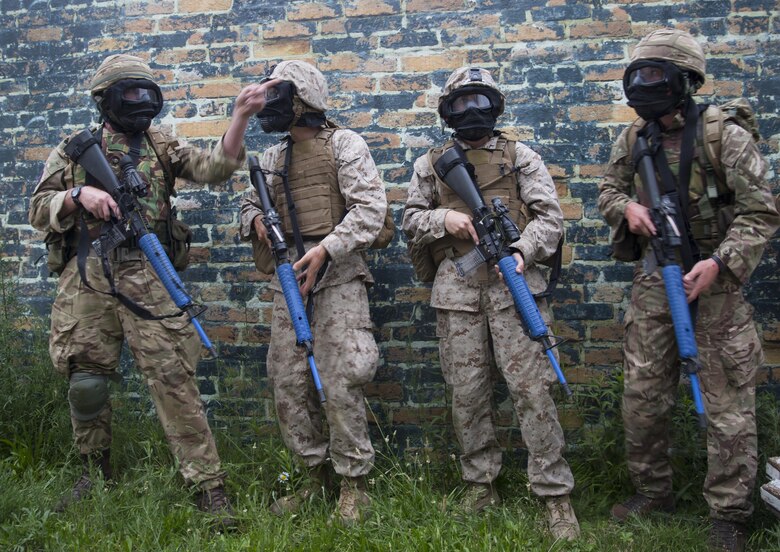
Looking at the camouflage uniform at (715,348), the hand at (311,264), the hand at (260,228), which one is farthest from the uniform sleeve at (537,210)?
the hand at (260,228)

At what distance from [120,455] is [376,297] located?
1.69 meters

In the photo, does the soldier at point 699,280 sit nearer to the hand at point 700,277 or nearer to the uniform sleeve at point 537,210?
the hand at point 700,277

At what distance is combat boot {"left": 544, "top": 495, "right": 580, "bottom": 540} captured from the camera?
3537 mm

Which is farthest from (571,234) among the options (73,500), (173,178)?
(73,500)

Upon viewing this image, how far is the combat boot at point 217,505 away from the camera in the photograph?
A: 3666mm

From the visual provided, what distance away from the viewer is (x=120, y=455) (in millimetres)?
4402

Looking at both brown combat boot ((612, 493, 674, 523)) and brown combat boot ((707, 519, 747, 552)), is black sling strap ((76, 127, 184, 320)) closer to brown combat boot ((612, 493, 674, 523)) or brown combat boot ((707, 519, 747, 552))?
brown combat boot ((612, 493, 674, 523))

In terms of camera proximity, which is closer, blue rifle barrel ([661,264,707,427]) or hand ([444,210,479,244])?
blue rifle barrel ([661,264,707,427])

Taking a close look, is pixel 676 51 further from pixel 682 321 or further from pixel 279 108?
pixel 279 108

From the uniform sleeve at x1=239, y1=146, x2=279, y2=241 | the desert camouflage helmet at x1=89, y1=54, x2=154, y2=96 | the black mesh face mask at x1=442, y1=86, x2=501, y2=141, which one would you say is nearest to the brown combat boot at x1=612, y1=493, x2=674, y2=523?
the black mesh face mask at x1=442, y1=86, x2=501, y2=141

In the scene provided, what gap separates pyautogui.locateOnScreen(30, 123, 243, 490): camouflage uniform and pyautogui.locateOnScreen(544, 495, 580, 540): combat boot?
1.60 meters

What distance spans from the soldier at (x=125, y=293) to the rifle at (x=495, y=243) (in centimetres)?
103

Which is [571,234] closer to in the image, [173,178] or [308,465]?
[308,465]

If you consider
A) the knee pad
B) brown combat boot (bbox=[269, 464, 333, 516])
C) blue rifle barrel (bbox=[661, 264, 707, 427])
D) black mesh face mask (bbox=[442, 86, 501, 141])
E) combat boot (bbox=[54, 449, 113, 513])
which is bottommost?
brown combat boot (bbox=[269, 464, 333, 516])
